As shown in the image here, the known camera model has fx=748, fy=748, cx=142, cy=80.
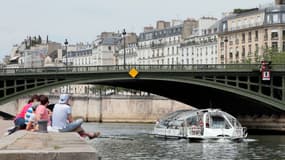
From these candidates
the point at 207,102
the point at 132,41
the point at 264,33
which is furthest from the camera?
the point at 132,41

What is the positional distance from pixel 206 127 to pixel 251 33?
1949 inches

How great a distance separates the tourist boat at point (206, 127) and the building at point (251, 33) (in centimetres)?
3839

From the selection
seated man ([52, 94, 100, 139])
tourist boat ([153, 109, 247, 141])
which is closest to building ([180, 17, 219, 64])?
tourist boat ([153, 109, 247, 141])

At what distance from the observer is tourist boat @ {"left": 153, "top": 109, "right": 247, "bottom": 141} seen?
163 feet

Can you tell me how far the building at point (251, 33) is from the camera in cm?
9444

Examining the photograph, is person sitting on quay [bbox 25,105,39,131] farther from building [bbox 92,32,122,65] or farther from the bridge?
building [bbox 92,32,122,65]

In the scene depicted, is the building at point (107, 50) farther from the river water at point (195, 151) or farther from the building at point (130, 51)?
the river water at point (195, 151)

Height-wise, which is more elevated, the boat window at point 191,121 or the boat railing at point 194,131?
the boat window at point 191,121

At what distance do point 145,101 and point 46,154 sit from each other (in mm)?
89909

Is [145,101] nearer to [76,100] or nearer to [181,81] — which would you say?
[76,100]

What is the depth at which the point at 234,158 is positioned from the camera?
33.2m

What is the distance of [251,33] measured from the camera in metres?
98.5

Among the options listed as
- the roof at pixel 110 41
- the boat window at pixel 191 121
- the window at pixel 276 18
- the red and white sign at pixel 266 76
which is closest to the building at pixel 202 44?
the window at pixel 276 18

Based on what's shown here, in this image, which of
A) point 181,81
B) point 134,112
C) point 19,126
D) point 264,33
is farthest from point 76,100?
point 19,126
